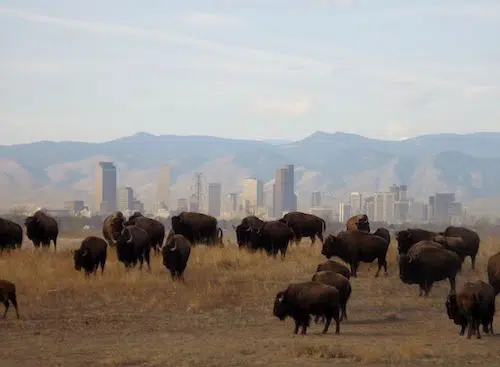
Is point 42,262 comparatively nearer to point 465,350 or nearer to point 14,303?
point 14,303

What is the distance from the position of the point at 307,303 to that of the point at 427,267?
7.34 m

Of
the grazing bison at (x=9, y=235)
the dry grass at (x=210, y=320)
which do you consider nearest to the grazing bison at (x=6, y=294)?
the dry grass at (x=210, y=320)

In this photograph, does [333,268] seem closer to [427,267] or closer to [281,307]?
[427,267]

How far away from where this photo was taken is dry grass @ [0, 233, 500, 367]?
18234 millimetres

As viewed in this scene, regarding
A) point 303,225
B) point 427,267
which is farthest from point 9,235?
point 427,267

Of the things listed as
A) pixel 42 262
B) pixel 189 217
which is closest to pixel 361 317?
pixel 42 262

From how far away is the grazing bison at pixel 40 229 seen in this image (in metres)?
39.8

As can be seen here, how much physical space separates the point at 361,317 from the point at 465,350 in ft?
17.8

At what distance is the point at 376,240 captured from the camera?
30312 mm

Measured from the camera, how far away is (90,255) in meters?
30.1

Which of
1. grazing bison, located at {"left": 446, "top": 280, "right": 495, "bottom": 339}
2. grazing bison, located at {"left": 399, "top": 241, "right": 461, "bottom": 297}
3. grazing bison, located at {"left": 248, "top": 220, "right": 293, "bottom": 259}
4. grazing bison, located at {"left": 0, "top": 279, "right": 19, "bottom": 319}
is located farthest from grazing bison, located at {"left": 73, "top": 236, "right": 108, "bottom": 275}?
grazing bison, located at {"left": 446, "top": 280, "right": 495, "bottom": 339}

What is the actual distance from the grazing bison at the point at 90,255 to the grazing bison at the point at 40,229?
399 inches

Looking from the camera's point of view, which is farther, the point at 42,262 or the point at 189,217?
the point at 189,217

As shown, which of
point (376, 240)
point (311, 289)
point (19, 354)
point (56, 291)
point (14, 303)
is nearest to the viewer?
point (19, 354)
